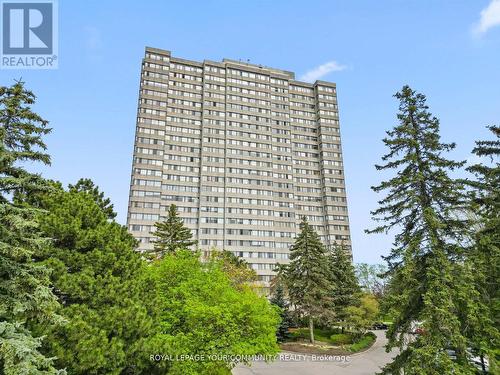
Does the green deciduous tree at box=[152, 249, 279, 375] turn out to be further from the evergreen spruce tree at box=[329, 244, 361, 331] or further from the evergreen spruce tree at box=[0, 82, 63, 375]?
the evergreen spruce tree at box=[329, 244, 361, 331]

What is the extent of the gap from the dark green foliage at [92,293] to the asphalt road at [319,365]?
16.9 metres

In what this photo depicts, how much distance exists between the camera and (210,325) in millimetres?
16203

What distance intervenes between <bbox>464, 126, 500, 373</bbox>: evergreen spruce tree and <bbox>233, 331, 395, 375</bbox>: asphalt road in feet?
48.7

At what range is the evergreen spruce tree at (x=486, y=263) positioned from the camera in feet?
41.7

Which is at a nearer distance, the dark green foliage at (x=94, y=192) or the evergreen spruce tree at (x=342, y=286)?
the dark green foliage at (x=94, y=192)

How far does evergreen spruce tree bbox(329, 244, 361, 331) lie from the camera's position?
42.9 m

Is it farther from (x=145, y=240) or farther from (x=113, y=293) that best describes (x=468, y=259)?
(x=145, y=240)

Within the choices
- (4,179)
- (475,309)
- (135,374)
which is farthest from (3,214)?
(475,309)

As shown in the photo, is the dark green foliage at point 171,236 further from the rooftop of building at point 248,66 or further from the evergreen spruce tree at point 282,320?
the rooftop of building at point 248,66

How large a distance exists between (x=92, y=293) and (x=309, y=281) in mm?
31411

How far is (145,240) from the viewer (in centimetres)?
6994

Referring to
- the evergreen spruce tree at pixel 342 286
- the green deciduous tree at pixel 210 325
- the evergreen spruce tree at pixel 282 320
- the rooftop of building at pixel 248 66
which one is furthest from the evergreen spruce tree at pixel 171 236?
the rooftop of building at pixel 248 66

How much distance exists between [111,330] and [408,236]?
13792mm

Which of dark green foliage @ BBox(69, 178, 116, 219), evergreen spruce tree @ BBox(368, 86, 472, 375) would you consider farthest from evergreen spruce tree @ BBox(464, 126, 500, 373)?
dark green foliage @ BBox(69, 178, 116, 219)
